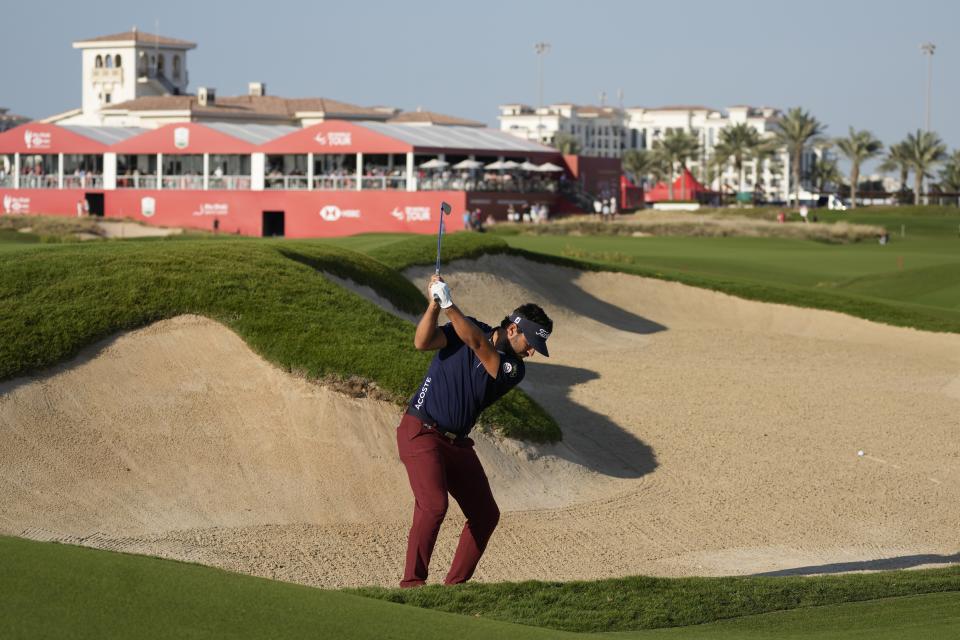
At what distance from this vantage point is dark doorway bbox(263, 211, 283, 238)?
245 feet

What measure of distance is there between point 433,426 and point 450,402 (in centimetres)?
23

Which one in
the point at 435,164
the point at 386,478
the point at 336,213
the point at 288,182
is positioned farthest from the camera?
the point at 288,182

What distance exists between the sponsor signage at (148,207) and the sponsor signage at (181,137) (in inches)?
130

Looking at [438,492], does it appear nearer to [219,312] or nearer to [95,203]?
[219,312]

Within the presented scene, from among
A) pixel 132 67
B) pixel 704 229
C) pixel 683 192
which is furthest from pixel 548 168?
pixel 132 67

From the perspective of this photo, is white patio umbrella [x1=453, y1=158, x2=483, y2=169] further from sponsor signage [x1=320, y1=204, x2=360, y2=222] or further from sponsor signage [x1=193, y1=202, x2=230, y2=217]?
sponsor signage [x1=193, y1=202, x2=230, y2=217]

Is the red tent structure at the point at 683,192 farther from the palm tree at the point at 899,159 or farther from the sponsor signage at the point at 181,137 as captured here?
the sponsor signage at the point at 181,137

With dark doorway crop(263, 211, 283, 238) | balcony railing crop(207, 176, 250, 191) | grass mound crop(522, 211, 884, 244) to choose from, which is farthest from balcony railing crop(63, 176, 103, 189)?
grass mound crop(522, 211, 884, 244)

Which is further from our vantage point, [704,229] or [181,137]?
[181,137]

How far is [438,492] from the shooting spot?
10.6 m

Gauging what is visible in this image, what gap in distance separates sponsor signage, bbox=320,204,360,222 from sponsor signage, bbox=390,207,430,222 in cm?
216

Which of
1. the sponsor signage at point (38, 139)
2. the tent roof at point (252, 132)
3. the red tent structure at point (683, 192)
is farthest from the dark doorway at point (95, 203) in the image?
the red tent structure at point (683, 192)

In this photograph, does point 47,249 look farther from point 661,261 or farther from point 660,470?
point 661,261

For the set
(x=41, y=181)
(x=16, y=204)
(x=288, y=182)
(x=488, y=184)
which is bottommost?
(x=16, y=204)
